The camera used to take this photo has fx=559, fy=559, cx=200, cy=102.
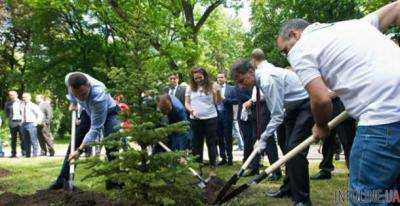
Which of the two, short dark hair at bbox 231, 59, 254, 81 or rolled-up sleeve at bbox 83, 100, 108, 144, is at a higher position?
short dark hair at bbox 231, 59, 254, 81

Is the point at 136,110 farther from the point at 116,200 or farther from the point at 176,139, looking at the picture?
the point at 176,139

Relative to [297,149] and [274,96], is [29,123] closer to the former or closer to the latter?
[274,96]

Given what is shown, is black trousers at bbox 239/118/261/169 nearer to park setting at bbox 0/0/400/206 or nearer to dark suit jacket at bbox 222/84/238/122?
park setting at bbox 0/0/400/206

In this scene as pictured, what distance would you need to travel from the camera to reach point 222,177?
897 centimetres

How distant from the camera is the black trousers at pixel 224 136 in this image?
1117cm

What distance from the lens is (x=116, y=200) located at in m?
6.10

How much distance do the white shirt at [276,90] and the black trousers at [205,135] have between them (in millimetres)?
3680

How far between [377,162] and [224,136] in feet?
26.8

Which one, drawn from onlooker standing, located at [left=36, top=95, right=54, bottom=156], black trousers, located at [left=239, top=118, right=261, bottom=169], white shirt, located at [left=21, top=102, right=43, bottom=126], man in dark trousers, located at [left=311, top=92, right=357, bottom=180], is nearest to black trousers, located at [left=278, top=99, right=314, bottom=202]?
man in dark trousers, located at [left=311, top=92, right=357, bottom=180]

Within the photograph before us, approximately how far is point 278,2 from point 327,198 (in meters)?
26.0

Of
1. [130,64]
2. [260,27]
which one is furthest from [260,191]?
[260,27]

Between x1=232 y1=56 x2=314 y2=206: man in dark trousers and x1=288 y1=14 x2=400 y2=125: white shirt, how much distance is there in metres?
2.40

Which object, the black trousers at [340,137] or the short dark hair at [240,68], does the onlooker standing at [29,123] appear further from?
the short dark hair at [240,68]

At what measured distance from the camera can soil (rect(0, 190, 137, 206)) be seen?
20.2 ft
